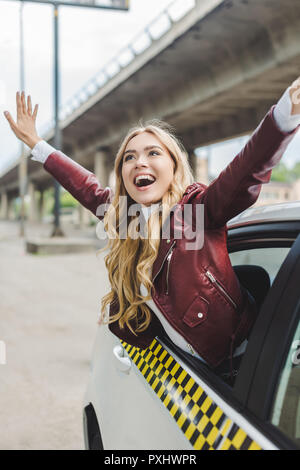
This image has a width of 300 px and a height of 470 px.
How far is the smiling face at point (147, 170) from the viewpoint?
6.66 feet

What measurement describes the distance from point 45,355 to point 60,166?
3.62 metres

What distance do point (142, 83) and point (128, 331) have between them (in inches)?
843

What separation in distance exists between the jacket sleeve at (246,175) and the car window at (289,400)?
18.2 inches

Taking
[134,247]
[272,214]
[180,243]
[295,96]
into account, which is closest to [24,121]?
[134,247]

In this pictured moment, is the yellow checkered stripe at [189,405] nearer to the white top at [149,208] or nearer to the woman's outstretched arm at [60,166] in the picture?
the white top at [149,208]

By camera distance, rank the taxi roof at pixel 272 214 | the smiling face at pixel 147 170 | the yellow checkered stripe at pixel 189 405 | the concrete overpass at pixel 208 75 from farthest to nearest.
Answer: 1. the concrete overpass at pixel 208 75
2. the smiling face at pixel 147 170
3. the taxi roof at pixel 272 214
4. the yellow checkered stripe at pixel 189 405

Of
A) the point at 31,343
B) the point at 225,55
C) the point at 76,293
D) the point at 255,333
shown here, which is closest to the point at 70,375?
the point at 31,343

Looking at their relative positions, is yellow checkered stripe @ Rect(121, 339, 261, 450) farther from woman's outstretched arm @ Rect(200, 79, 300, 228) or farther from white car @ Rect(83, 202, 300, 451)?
woman's outstretched arm @ Rect(200, 79, 300, 228)

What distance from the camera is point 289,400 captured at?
57.3 inches

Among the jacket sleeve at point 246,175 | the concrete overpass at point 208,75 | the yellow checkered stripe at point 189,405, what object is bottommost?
the yellow checkered stripe at point 189,405

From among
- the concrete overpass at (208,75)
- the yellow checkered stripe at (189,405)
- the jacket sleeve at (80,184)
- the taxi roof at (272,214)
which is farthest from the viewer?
the concrete overpass at (208,75)

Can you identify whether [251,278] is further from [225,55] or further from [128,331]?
[225,55]

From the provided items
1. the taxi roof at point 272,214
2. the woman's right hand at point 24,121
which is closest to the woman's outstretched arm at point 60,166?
the woman's right hand at point 24,121

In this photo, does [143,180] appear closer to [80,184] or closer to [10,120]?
[80,184]
